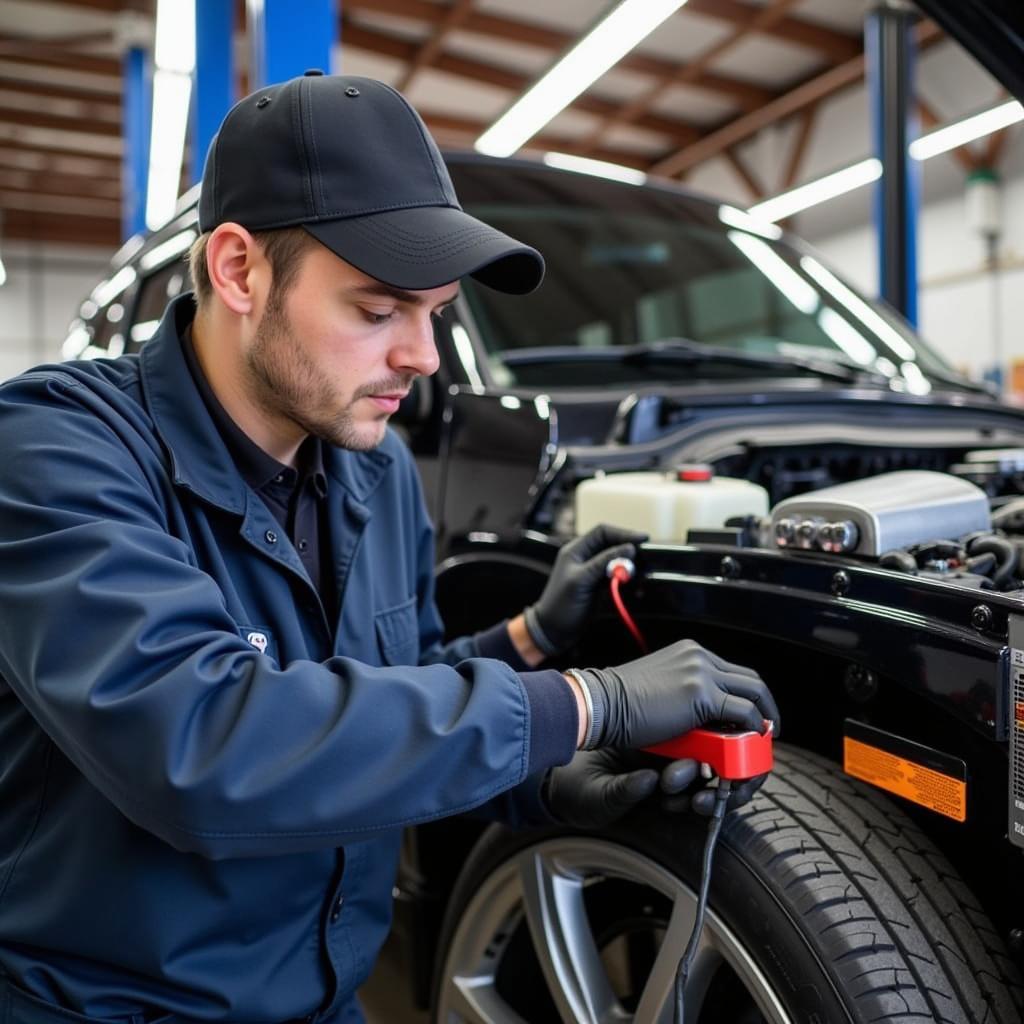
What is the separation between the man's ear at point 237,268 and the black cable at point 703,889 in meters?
0.73

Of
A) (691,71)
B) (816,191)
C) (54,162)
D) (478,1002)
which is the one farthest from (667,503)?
(54,162)

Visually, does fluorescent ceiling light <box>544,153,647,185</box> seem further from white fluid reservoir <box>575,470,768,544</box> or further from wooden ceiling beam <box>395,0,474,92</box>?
wooden ceiling beam <box>395,0,474,92</box>

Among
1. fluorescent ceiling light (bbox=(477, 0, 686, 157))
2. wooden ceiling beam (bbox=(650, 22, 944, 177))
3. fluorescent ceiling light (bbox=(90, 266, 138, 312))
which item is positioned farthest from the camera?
wooden ceiling beam (bbox=(650, 22, 944, 177))

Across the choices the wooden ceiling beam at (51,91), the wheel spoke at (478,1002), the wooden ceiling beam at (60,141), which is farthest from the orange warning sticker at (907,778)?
the wooden ceiling beam at (60,141)

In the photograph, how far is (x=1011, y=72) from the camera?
4.08 feet

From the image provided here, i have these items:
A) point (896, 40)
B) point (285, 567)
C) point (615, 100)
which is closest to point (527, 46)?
point (615, 100)

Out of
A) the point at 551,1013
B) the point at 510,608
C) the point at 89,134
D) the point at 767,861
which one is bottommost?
the point at 551,1013

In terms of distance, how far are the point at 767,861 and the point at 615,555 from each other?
16.1 inches

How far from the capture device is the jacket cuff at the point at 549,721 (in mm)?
955

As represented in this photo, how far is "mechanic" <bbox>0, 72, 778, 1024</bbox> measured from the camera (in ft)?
2.86

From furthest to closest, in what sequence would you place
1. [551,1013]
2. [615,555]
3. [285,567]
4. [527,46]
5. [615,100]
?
[615,100] → [527,46] → [551,1013] → [615,555] → [285,567]

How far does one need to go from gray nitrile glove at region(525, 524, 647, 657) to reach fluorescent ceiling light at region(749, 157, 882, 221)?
23.9ft

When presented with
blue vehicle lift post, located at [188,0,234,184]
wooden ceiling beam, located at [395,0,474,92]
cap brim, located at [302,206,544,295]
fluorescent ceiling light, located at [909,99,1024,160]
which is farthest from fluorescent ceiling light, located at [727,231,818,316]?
wooden ceiling beam, located at [395,0,474,92]

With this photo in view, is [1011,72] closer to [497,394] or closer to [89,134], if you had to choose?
[497,394]
